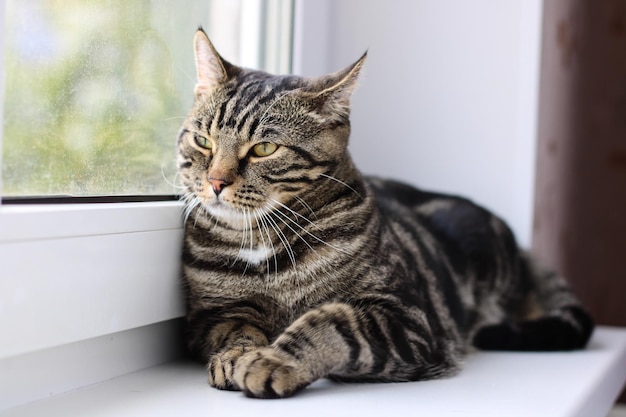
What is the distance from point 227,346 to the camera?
1.23 metres

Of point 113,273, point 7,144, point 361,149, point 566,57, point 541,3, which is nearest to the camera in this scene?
point 7,144

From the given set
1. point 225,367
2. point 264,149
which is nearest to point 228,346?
point 225,367

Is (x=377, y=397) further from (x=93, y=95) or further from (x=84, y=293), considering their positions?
(x=93, y=95)

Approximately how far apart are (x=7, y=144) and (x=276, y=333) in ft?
1.64

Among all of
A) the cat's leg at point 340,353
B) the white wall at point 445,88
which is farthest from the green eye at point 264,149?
the white wall at point 445,88

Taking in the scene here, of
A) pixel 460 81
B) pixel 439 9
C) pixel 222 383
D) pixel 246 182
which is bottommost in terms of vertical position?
pixel 222 383

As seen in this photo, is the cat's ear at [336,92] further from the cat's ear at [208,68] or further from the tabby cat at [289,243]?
the cat's ear at [208,68]

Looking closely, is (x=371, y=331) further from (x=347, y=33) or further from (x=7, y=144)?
(x=347, y=33)

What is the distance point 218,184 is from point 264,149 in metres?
0.10

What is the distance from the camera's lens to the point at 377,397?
1.15 m

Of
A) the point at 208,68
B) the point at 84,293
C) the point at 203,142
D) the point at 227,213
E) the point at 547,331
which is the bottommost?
the point at 547,331

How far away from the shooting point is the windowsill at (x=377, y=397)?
106cm

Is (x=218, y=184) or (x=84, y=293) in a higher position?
(x=218, y=184)

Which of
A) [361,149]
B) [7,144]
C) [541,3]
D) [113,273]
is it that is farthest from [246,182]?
[541,3]
